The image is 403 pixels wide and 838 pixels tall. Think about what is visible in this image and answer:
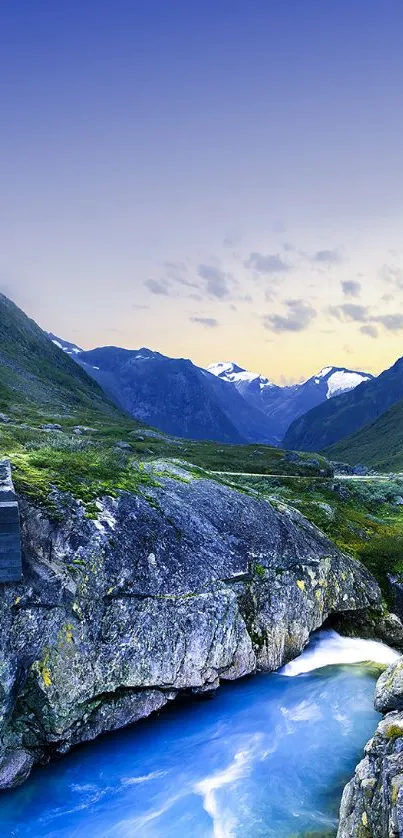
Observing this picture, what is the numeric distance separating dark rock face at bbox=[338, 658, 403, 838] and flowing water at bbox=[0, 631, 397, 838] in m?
2.71

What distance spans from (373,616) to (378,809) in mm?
A: 17788

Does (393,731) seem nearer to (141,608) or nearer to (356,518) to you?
(141,608)

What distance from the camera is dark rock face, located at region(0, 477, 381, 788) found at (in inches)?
694

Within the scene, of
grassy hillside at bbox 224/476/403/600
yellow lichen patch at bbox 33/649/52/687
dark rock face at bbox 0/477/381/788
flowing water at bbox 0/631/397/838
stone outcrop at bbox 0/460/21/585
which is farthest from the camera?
grassy hillside at bbox 224/476/403/600

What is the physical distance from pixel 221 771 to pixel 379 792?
Answer: 828 cm

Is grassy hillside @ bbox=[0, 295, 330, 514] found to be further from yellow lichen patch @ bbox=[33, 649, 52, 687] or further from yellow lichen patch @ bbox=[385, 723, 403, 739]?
yellow lichen patch @ bbox=[385, 723, 403, 739]

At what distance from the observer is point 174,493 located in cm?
2741

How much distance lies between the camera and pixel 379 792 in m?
12.9

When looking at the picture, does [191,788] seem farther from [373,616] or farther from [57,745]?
[373,616]

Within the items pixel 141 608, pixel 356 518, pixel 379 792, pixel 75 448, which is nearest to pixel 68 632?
pixel 141 608

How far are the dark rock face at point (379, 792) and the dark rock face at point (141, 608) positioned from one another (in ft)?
29.1

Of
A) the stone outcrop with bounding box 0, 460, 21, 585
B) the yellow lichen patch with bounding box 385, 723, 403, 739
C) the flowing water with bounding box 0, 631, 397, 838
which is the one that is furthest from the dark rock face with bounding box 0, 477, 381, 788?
the yellow lichen patch with bounding box 385, 723, 403, 739

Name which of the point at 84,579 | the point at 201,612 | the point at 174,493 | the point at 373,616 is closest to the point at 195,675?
the point at 201,612

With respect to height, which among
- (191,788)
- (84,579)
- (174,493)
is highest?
(174,493)
